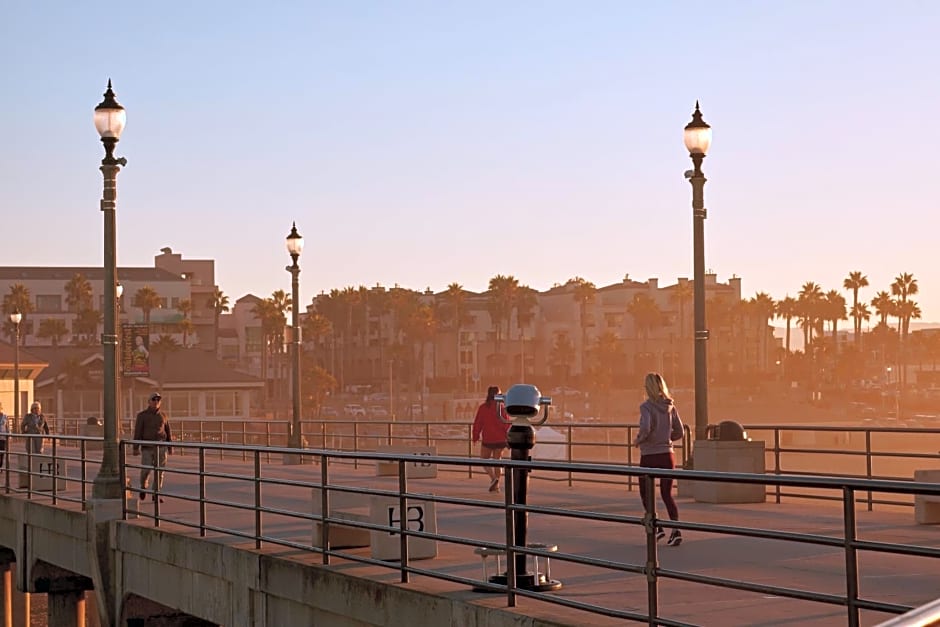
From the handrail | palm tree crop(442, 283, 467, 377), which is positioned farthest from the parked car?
the handrail

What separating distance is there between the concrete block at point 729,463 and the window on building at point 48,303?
140 meters

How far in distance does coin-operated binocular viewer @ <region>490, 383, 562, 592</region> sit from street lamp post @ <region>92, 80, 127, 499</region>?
28.7 ft

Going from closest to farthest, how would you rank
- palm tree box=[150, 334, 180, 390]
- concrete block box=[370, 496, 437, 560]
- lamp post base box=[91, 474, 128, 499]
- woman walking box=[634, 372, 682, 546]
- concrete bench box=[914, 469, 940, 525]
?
concrete block box=[370, 496, 437, 560] → woman walking box=[634, 372, 682, 546] → concrete bench box=[914, 469, 940, 525] → lamp post base box=[91, 474, 128, 499] → palm tree box=[150, 334, 180, 390]

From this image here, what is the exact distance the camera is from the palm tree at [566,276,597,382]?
18612 cm

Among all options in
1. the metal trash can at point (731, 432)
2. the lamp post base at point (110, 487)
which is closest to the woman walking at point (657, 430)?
the metal trash can at point (731, 432)

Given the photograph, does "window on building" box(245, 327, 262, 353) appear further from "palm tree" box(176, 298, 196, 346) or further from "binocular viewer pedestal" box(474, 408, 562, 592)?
"binocular viewer pedestal" box(474, 408, 562, 592)

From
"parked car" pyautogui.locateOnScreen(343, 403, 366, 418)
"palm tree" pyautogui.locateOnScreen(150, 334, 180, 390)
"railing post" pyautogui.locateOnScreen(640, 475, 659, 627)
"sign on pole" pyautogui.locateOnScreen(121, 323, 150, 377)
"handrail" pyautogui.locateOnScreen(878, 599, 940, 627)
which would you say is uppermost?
"palm tree" pyautogui.locateOnScreen(150, 334, 180, 390)

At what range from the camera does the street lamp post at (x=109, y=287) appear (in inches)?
740

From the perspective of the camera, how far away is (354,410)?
17238 centimetres

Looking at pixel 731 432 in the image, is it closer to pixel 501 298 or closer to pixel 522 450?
pixel 522 450

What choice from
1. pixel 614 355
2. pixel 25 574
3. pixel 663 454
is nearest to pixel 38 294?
pixel 614 355

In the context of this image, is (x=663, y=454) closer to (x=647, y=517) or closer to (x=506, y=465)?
(x=506, y=465)

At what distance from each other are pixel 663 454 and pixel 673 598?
436cm

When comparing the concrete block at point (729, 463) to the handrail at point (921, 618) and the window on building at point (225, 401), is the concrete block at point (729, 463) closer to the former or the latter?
the handrail at point (921, 618)
